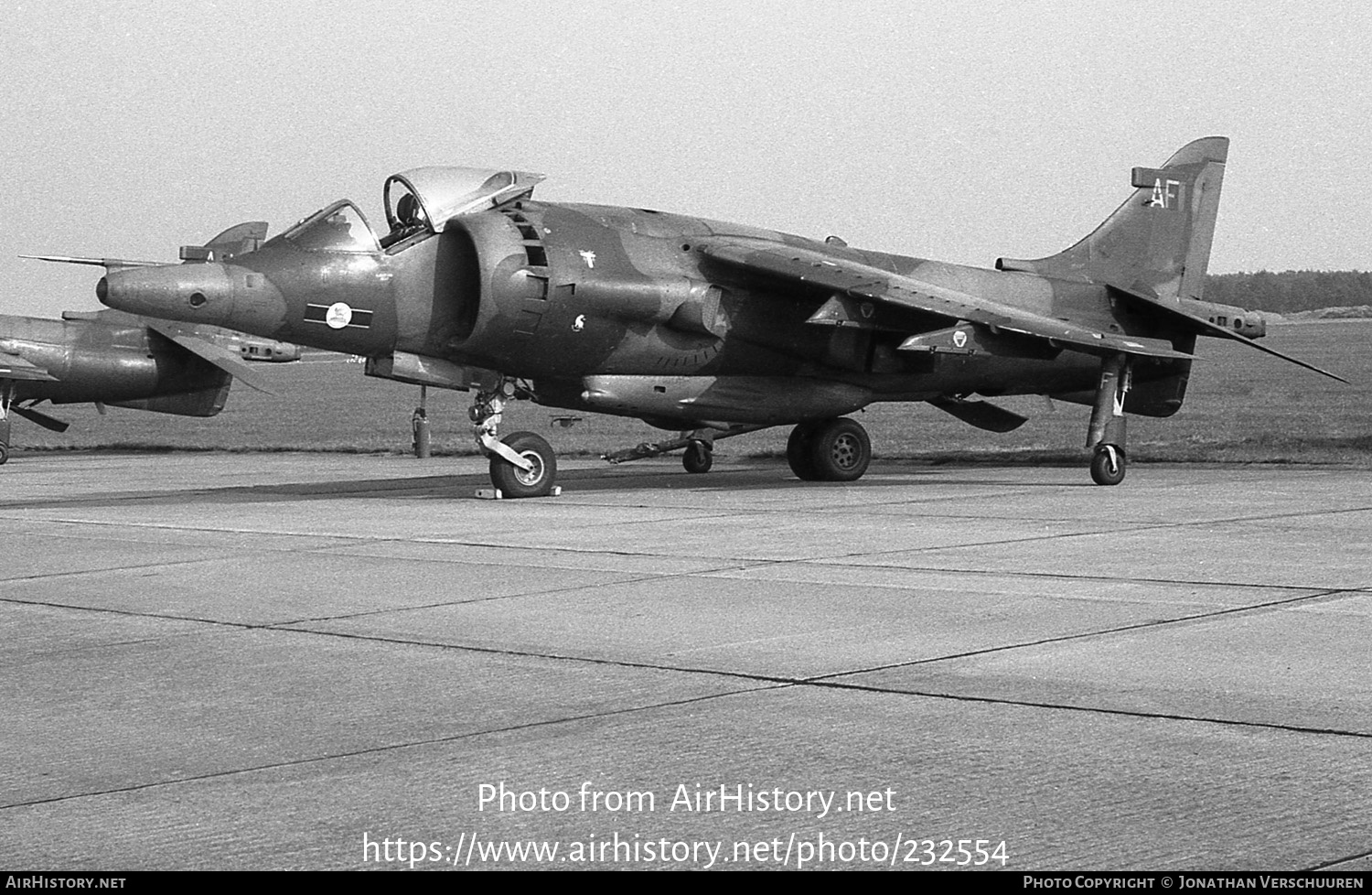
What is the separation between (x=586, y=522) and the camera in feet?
46.1

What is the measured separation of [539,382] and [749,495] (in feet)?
8.25

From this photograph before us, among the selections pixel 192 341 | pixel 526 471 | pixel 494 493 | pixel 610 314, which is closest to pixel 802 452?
pixel 610 314

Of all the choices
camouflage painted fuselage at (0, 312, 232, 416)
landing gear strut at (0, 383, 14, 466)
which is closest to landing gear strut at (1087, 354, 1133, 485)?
camouflage painted fuselage at (0, 312, 232, 416)

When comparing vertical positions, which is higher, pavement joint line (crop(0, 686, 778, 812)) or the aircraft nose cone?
the aircraft nose cone

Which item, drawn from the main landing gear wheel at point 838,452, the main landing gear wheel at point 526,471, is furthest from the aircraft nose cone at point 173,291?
the main landing gear wheel at point 838,452

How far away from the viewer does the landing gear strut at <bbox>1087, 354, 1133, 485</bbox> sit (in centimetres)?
1753

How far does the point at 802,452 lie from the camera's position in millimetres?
19578

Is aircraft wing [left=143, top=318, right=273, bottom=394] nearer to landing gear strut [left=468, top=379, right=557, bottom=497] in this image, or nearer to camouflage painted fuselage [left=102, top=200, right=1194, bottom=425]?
landing gear strut [left=468, top=379, right=557, bottom=497]

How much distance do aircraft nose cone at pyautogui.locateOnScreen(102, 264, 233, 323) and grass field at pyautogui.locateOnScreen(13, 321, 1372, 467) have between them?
11.4m

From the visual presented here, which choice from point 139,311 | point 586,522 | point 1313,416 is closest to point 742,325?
point 586,522

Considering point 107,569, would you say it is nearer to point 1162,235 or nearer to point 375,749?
point 375,749

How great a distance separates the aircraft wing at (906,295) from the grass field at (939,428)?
434cm

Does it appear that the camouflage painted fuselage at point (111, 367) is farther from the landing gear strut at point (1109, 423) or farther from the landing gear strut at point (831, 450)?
the landing gear strut at point (1109, 423)

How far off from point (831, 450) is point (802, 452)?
1.27 ft
